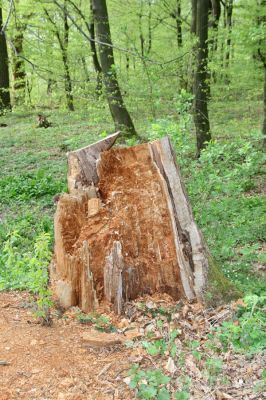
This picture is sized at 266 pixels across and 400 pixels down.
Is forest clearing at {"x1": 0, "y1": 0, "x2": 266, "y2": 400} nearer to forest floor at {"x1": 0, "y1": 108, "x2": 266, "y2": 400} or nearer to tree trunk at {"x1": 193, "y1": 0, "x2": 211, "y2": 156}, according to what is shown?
forest floor at {"x1": 0, "y1": 108, "x2": 266, "y2": 400}

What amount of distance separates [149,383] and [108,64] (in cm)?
962

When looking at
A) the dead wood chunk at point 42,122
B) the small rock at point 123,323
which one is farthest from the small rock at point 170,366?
the dead wood chunk at point 42,122

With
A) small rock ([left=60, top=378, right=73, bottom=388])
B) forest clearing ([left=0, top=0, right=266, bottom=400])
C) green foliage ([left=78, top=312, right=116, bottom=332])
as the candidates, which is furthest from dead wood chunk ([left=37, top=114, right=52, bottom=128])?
small rock ([left=60, top=378, right=73, bottom=388])

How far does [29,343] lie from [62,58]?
15836 mm

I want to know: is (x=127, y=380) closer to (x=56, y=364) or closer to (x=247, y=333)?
(x=56, y=364)

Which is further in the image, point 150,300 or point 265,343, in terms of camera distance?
point 150,300

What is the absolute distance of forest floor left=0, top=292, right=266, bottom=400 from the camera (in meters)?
2.76

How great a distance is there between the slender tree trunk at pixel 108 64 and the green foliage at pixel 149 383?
8625mm

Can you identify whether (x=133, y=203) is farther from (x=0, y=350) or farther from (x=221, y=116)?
(x=221, y=116)

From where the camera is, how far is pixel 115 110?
37.8ft

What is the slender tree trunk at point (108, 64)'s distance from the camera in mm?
10727

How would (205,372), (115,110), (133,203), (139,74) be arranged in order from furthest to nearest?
1. (115,110)
2. (139,74)
3. (133,203)
4. (205,372)

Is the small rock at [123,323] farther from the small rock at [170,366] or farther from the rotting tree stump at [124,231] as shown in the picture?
the small rock at [170,366]

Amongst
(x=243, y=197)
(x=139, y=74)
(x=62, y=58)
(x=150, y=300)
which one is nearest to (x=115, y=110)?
(x=139, y=74)
